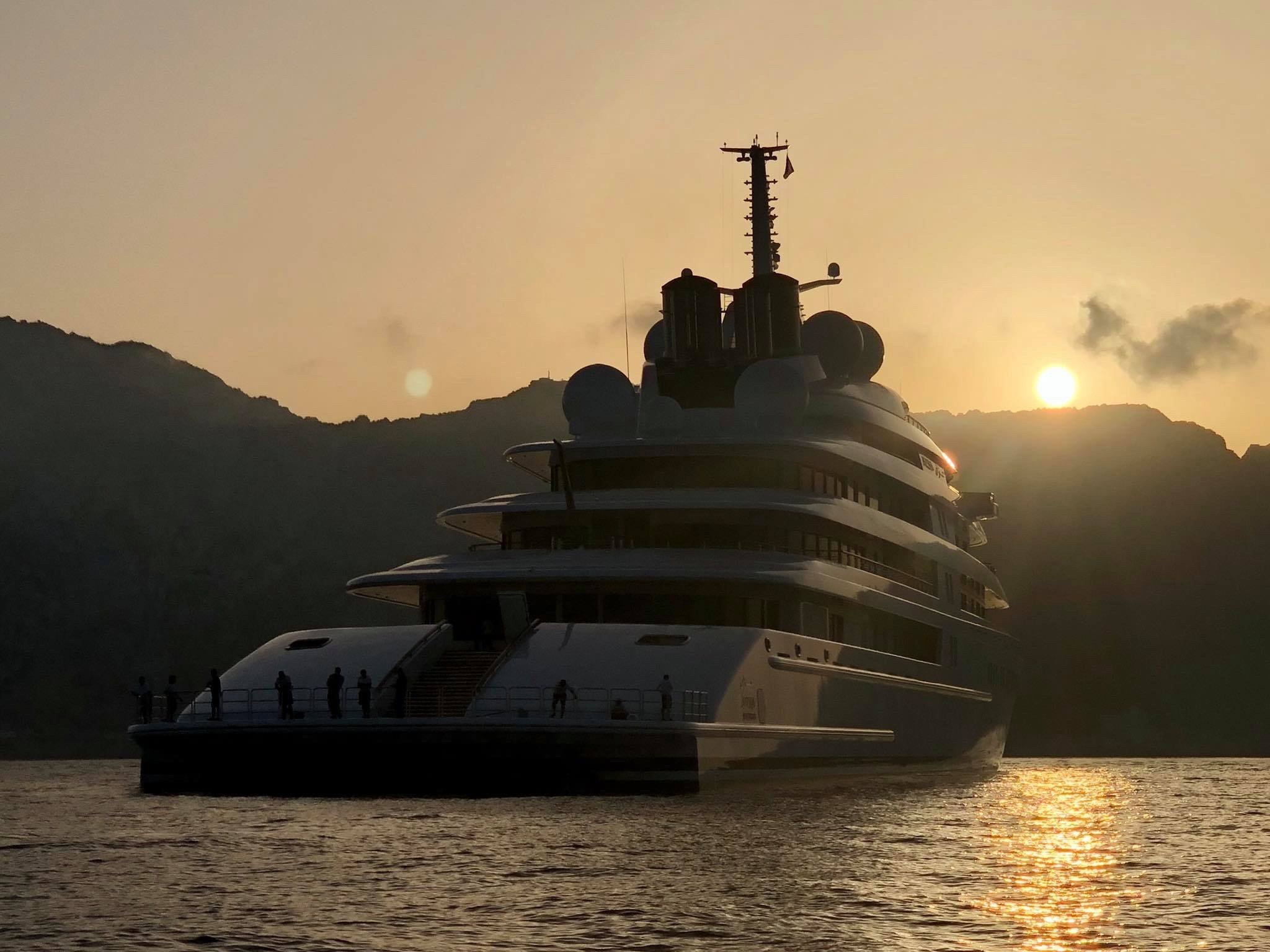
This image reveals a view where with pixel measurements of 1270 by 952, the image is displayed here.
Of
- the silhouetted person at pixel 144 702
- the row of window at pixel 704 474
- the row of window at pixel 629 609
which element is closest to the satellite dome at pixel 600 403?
the row of window at pixel 704 474

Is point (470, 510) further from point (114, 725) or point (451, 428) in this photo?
point (451, 428)

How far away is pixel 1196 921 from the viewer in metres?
19.3

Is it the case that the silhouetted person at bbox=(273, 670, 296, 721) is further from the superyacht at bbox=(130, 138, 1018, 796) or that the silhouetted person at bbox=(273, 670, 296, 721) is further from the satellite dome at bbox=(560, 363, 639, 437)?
the satellite dome at bbox=(560, 363, 639, 437)

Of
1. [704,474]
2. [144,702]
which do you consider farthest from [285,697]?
[704,474]

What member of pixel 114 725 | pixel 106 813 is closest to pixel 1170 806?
pixel 106 813

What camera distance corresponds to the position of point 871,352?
6025 centimetres

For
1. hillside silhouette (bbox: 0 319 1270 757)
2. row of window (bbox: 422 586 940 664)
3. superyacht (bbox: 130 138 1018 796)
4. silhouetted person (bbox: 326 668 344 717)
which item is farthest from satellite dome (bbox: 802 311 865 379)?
hillside silhouette (bbox: 0 319 1270 757)

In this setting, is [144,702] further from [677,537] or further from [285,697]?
[677,537]

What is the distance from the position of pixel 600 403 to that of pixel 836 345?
8.68 m

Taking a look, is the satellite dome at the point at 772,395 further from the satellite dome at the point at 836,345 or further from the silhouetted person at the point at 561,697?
the silhouetted person at the point at 561,697

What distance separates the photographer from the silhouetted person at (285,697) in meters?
37.0

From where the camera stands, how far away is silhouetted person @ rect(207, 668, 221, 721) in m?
37.9

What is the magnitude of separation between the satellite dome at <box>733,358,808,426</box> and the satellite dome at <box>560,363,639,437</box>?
429 centimetres

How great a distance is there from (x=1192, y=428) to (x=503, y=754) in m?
147
